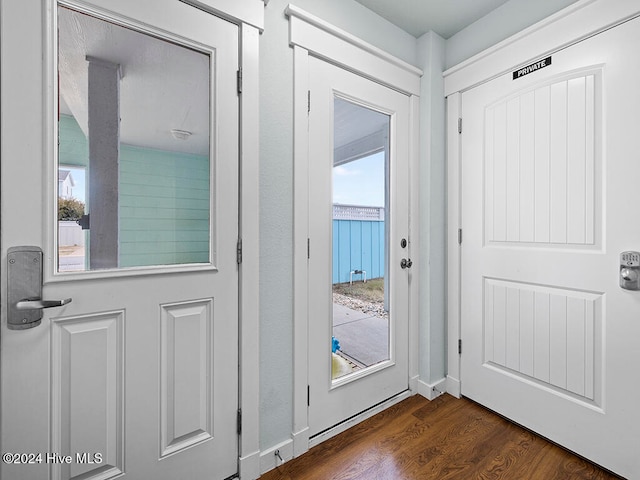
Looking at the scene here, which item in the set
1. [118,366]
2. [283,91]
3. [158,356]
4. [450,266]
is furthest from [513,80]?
[118,366]

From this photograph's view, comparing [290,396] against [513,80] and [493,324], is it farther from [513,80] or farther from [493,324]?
[513,80]

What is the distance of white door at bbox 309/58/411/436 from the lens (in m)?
1.64

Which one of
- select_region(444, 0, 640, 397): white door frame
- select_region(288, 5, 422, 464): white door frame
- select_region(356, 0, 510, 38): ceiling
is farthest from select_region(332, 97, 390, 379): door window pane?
select_region(356, 0, 510, 38): ceiling

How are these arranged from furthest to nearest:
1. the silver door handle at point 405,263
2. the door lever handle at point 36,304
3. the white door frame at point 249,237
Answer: the silver door handle at point 405,263 < the white door frame at point 249,237 < the door lever handle at point 36,304

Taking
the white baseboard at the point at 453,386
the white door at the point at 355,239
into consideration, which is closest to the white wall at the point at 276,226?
the white door at the point at 355,239

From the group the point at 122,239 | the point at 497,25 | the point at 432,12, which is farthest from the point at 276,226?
the point at 497,25

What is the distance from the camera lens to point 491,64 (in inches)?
73.3

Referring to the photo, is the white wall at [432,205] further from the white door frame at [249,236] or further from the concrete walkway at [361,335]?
the white door frame at [249,236]

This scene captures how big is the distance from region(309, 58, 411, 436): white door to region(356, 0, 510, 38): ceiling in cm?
47

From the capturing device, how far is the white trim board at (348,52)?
1.52 metres

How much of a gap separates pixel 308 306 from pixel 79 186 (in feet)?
3.61

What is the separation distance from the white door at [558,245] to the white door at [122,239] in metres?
1.56

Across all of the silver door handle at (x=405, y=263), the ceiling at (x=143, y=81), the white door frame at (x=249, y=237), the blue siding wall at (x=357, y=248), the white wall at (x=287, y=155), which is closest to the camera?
the ceiling at (x=143, y=81)

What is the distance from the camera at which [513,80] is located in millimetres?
1778
